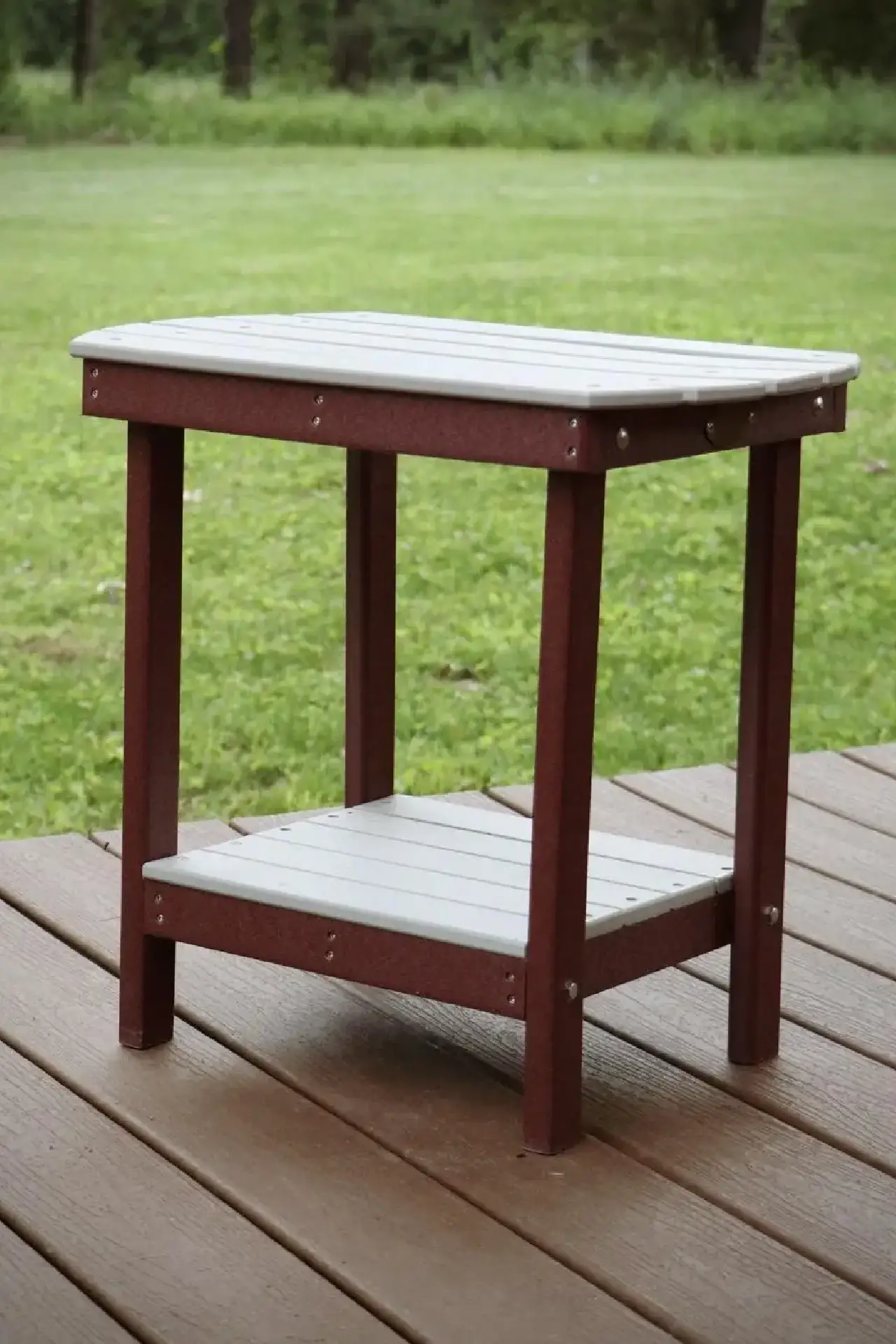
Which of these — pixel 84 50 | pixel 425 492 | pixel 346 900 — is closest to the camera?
pixel 346 900

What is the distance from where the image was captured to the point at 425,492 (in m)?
4.67

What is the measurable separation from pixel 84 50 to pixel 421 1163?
11.6ft

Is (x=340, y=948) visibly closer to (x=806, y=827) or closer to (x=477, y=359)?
(x=477, y=359)

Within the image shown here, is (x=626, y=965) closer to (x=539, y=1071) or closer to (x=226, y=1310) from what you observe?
A: (x=539, y=1071)

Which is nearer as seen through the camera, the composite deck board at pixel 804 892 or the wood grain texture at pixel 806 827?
the composite deck board at pixel 804 892

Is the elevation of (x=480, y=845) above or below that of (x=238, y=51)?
below

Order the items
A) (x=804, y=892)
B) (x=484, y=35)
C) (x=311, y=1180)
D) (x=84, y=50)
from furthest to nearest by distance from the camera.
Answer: (x=484, y=35) < (x=84, y=50) < (x=804, y=892) < (x=311, y=1180)

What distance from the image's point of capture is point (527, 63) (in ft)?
17.3

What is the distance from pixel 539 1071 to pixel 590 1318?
30cm

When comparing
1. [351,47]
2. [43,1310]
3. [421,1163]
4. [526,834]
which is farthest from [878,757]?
[351,47]

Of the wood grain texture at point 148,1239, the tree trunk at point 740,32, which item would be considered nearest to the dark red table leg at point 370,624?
the wood grain texture at point 148,1239

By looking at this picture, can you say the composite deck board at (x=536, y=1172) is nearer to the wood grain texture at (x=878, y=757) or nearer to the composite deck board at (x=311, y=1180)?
the composite deck board at (x=311, y=1180)

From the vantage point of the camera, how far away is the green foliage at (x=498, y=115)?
16.4 feet

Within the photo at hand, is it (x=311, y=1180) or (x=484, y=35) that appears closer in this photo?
(x=311, y=1180)
